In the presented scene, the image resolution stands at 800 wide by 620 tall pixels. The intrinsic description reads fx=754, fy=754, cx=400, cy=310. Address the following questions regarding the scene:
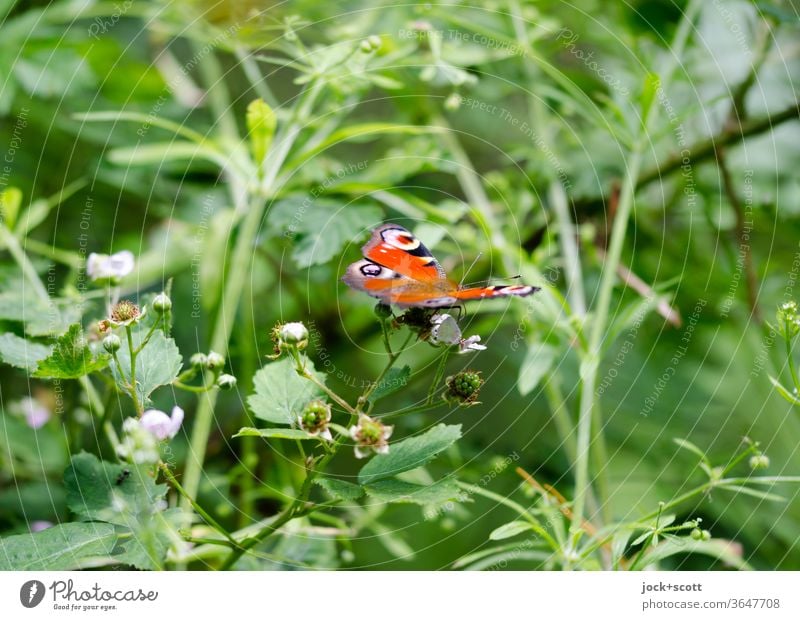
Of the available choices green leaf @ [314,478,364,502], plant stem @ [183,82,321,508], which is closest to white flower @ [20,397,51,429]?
plant stem @ [183,82,321,508]

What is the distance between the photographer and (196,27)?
0.96 meters

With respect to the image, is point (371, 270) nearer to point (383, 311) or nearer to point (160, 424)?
point (383, 311)

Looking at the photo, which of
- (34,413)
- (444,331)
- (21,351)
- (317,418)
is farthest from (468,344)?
(34,413)

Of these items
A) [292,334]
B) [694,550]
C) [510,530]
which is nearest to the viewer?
[292,334]

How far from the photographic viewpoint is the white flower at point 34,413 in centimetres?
78

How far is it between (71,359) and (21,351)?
10 cm

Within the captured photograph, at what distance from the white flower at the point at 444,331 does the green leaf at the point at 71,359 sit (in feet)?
0.78

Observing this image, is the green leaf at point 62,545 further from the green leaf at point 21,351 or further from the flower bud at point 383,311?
the flower bud at point 383,311

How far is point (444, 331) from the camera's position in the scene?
0.55m

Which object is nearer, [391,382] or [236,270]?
[391,382]

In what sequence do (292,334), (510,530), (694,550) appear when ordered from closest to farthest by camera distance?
(292,334)
(510,530)
(694,550)

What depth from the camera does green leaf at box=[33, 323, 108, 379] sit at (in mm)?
532

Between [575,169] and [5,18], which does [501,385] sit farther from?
[5,18]

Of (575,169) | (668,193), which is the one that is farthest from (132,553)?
(668,193)
